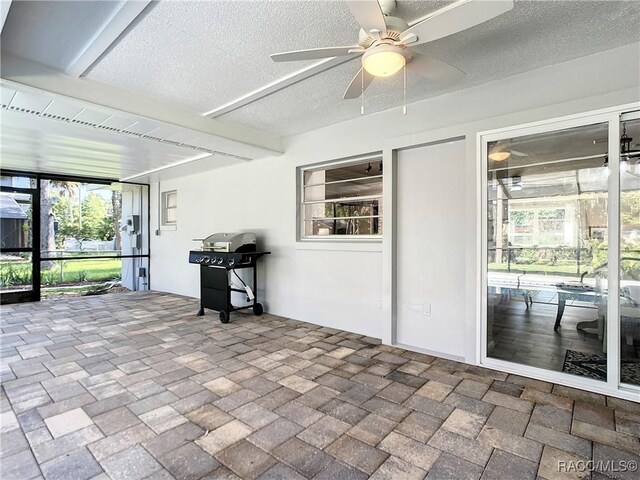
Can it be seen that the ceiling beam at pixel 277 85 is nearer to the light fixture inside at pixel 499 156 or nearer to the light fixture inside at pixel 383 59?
the light fixture inside at pixel 383 59

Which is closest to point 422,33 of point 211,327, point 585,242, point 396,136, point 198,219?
point 396,136

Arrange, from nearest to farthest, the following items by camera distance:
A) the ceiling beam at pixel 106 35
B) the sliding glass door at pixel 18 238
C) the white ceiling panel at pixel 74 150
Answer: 1. the ceiling beam at pixel 106 35
2. the white ceiling panel at pixel 74 150
3. the sliding glass door at pixel 18 238

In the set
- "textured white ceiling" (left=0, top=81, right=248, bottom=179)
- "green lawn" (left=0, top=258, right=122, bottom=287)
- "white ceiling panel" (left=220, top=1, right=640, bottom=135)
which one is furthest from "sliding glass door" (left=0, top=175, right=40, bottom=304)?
"white ceiling panel" (left=220, top=1, right=640, bottom=135)

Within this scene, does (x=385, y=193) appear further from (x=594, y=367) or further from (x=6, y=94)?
(x=6, y=94)

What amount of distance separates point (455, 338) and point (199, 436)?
2.52 metres

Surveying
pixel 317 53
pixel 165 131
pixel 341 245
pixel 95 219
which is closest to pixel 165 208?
pixel 95 219

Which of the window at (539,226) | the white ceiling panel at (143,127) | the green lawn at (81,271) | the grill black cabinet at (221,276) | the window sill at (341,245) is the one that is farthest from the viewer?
the green lawn at (81,271)

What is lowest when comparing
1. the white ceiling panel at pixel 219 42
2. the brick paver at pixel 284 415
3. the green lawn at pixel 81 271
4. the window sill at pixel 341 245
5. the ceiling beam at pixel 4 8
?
the brick paver at pixel 284 415

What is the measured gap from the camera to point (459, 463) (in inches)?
71.2

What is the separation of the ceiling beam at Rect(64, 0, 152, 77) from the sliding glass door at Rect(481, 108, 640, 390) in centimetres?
292

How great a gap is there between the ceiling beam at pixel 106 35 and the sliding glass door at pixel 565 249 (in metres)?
2.92

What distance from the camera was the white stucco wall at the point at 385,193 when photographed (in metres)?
2.72

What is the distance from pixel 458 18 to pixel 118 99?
119 inches

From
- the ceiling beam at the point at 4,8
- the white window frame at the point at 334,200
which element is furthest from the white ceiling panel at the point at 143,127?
the white window frame at the point at 334,200
